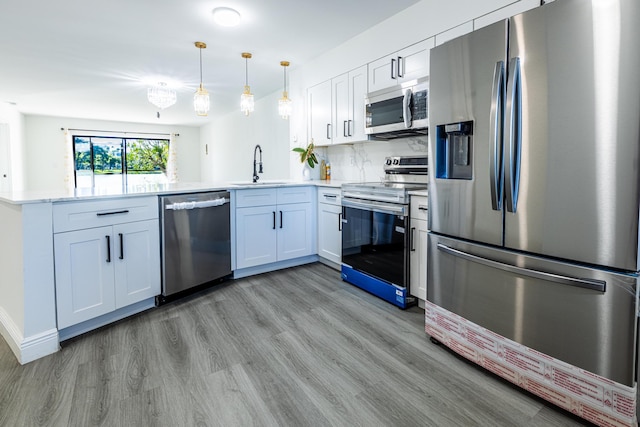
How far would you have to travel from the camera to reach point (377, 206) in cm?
266

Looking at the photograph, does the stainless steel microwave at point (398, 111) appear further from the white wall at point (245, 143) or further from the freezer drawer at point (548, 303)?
the white wall at point (245, 143)

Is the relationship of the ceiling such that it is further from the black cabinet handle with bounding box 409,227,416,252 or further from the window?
the window

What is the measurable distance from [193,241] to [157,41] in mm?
2227

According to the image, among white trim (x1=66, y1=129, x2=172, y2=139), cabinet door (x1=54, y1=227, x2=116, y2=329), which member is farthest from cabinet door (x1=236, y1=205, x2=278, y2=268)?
white trim (x1=66, y1=129, x2=172, y2=139)

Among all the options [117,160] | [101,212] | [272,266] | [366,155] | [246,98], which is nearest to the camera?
[101,212]

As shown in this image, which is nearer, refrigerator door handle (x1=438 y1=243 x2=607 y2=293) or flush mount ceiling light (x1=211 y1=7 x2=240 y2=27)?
refrigerator door handle (x1=438 y1=243 x2=607 y2=293)

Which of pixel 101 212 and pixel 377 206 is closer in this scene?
pixel 101 212

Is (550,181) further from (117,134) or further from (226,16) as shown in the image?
(117,134)

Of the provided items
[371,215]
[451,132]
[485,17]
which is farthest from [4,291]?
[485,17]

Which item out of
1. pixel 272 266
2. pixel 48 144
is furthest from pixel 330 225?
pixel 48 144

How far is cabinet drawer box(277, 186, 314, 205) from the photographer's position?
3461 mm

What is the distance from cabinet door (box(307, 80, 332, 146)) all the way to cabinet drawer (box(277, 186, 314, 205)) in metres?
0.65

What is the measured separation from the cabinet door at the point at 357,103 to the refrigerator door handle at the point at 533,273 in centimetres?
179

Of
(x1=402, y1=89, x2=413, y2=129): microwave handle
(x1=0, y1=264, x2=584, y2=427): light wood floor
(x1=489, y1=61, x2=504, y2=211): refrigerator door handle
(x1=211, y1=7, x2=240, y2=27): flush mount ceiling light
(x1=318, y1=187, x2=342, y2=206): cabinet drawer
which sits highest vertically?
(x1=211, y1=7, x2=240, y2=27): flush mount ceiling light
